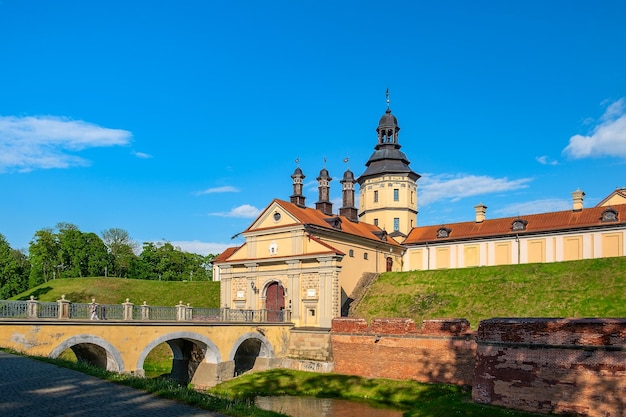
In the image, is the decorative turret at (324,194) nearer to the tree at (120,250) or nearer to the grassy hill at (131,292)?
the grassy hill at (131,292)

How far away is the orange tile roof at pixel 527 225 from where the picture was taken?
3659 cm

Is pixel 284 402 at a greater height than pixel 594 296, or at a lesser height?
lesser

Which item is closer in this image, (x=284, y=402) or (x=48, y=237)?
(x=284, y=402)

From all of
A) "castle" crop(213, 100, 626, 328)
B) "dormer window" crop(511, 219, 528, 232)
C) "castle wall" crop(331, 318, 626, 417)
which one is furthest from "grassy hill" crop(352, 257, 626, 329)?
"castle wall" crop(331, 318, 626, 417)

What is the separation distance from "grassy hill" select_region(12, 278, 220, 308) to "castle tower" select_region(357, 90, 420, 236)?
48.1 ft

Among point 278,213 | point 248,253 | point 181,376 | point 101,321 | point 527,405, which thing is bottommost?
point 181,376

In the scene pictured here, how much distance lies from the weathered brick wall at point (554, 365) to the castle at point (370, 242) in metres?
15.0

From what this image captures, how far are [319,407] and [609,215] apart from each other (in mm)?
24357

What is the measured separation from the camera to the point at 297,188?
1578 inches

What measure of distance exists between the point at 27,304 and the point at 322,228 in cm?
1831

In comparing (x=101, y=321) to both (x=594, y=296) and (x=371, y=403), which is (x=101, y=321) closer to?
(x=371, y=403)

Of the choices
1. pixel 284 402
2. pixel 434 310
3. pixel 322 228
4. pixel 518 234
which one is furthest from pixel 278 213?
pixel 518 234

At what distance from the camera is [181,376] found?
95.6 feet

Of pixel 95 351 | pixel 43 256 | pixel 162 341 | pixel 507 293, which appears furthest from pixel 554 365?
pixel 43 256
